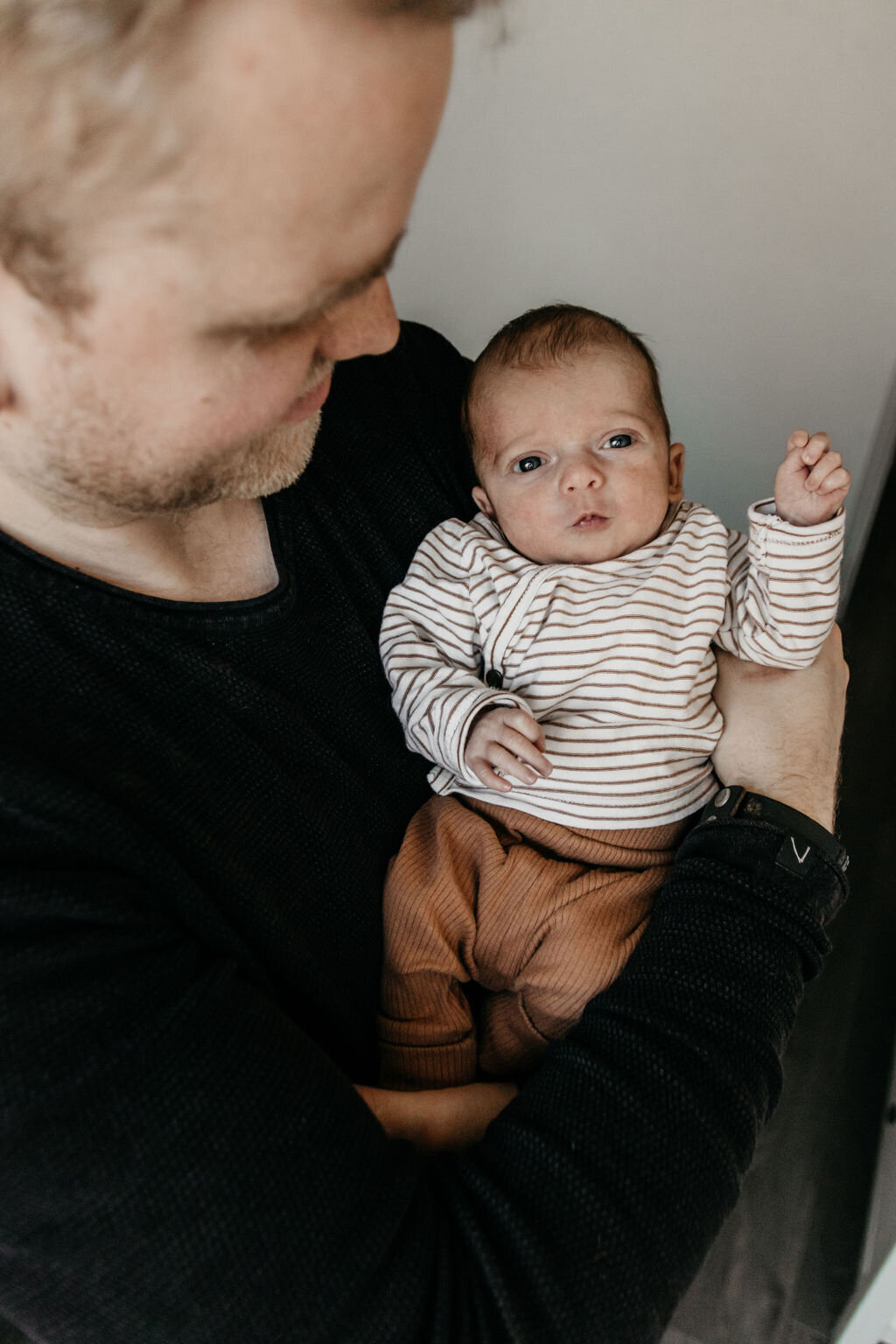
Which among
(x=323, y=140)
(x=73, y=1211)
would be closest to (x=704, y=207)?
(x=323, y=140)

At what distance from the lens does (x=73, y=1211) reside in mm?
594

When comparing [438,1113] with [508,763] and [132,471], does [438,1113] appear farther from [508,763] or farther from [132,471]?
[132,471]

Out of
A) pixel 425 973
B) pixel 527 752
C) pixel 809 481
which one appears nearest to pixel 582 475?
pixel 809 481

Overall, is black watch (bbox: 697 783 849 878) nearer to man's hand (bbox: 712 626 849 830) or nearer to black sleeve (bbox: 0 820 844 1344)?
man's hand (bbox: 712 626 849 830)

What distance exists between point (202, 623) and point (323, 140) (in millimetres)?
417

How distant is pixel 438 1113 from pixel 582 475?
27.6 inches

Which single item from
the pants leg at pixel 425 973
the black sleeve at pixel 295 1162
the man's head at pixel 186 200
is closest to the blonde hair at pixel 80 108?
the man's head at pixel 186 200

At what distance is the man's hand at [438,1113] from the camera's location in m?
0.88

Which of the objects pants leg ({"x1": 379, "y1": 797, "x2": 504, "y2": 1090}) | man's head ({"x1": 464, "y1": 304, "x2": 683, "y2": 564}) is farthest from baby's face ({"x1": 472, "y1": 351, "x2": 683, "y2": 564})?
pants leg ({"x1": 379, "y1": 797, "x2": 504, "y2": 1090})

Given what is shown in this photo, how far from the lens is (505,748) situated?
982mm

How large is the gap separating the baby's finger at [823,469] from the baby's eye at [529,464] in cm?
32

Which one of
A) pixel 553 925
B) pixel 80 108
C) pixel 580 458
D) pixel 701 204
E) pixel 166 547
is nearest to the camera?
pixel 80 108

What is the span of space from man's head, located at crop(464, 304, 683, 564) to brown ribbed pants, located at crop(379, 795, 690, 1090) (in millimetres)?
349

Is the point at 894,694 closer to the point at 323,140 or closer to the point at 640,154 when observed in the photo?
the point at 640,154
